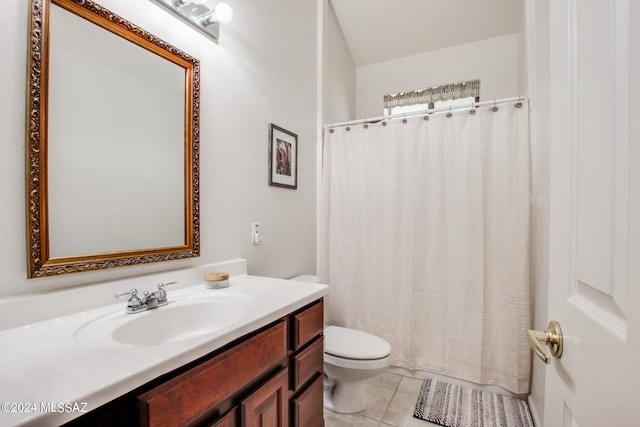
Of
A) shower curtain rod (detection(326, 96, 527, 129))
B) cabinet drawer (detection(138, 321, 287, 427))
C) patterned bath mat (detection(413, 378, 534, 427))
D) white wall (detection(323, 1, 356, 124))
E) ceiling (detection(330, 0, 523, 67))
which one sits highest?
ceiling (detection(330, 0, 523, 67))

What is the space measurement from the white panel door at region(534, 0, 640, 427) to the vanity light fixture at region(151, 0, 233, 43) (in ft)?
3.99

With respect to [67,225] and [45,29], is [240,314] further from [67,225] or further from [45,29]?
[45,29]

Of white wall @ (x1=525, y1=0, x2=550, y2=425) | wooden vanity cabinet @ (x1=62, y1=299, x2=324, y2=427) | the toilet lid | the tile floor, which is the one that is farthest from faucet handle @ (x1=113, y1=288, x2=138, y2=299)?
white wall @ (x1=525, y1=0, x2=550, y2=425)

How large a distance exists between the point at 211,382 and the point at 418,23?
316 centimetres

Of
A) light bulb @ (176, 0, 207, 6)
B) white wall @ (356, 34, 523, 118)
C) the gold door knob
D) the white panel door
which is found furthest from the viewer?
white wall @ (356, 34, 523, 118)

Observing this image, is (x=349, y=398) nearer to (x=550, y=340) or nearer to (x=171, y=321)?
(x=171, y=321)

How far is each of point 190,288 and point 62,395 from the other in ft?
2.48

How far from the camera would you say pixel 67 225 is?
35.8 inches

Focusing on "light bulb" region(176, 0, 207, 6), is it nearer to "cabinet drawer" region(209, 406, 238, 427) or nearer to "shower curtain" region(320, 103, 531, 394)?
"shower curtain" region(320, 103, 531, 394)

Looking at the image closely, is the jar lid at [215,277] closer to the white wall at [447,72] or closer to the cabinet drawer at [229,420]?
the cabinet drawer at [229,420]

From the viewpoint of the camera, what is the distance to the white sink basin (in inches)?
32.4

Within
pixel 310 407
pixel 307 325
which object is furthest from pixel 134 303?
pixel 310 407

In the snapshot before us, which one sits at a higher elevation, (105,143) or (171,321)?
(105,143)

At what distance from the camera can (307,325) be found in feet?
3.85
